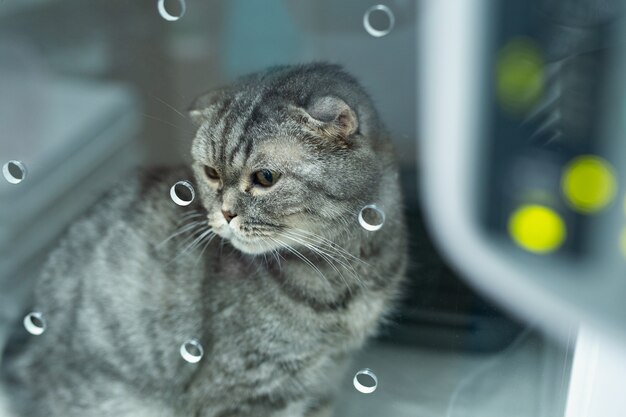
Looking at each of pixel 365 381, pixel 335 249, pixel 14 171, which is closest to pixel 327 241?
pixel 335 249

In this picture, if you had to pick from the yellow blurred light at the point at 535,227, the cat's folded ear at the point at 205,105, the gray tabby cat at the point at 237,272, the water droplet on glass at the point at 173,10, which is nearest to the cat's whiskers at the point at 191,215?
the gray tabby cat at the point at 237,272

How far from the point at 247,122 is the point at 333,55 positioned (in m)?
0.14

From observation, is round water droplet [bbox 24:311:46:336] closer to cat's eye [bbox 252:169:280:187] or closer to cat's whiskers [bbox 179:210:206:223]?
cat's whiskers [bbox 179:210:206:223]

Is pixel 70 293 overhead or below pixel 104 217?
→ below

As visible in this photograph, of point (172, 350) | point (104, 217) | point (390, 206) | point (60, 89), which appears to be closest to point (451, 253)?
point (390, 206)

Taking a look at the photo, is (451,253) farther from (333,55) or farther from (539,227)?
(333,55)

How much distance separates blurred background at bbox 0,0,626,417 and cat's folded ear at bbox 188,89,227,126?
0.02 m

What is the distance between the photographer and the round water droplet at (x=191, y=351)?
41.8 inches

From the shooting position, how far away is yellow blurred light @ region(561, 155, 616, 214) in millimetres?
723

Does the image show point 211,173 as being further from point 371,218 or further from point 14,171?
point 14,171

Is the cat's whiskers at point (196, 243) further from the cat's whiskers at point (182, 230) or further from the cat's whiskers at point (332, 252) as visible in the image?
the cat's whiskers at point (332, 252)

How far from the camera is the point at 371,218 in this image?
3.16 ft

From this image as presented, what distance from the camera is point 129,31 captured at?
1087 mm

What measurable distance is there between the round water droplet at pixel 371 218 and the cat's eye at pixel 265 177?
0.12 m
